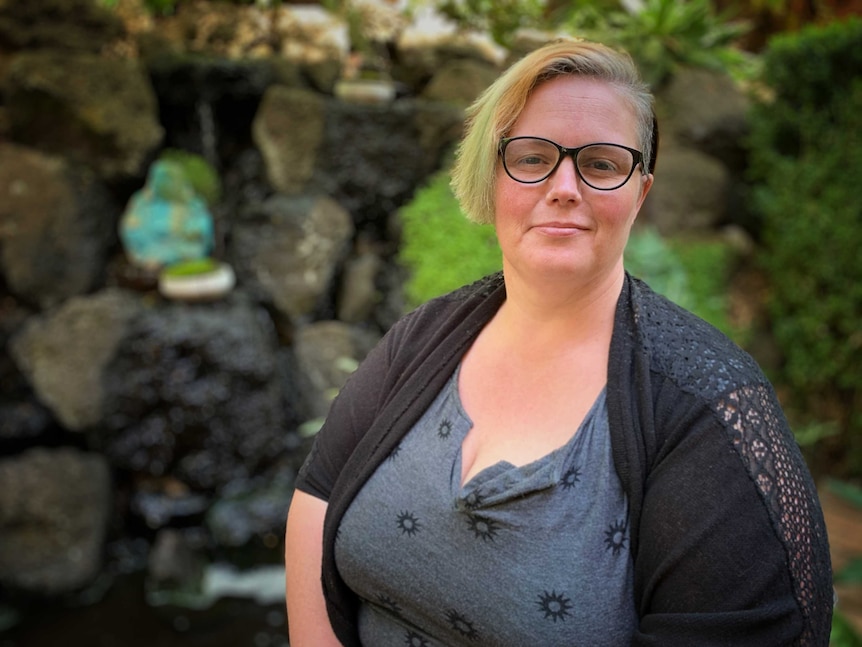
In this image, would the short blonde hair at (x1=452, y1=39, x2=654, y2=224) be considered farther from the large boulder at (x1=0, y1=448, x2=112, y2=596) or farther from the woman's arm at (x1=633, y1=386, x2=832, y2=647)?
the large boulder at (x1=0, y1=448, x2=112, y2=596)

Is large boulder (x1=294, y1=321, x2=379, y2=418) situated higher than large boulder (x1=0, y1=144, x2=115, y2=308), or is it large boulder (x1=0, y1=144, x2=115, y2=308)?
large boulder (x1=0, y1=144, x2=115, y2=308)

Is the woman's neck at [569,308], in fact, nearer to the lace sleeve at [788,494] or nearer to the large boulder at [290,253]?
the lace sleeve at [788,494]

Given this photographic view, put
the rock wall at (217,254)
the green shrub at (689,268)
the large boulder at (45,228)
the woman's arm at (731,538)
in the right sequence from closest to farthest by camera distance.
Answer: the woman's arm at (731,538), the green shrub at (689,268), the rock wall at (217,254), the large boulder at (45,228)

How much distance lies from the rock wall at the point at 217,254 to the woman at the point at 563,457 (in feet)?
13.1

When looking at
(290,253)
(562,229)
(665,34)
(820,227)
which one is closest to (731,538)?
(562,229)

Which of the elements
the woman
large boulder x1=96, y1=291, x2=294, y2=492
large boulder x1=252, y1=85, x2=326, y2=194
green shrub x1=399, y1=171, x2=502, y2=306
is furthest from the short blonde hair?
large boulder x1=252, y1=85, x2=326, y2=194

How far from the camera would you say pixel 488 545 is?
4.13 ft

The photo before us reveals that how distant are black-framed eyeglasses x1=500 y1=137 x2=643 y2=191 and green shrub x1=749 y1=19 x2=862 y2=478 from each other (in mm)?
4151

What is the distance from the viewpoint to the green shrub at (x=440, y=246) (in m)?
5.21

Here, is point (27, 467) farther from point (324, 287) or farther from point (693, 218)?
point (693, 218)

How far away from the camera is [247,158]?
6586mm

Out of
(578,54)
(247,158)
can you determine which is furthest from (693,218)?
(578,54)

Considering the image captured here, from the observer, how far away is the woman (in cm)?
110

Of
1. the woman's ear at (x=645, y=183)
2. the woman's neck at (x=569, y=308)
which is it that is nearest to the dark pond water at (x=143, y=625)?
the woman's neck at (x=569, y=308)
